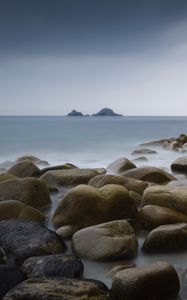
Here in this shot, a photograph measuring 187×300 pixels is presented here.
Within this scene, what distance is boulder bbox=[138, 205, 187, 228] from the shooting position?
431 centimetres

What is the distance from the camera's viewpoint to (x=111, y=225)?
13.0 feet

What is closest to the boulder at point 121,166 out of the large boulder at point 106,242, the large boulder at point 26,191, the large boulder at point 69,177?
the large boulder at point 69,177

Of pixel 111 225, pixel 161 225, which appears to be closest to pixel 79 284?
pixel 111 225

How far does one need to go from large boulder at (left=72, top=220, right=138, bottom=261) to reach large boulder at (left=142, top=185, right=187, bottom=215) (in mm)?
882

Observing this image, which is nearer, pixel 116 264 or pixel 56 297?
pixel 56 297

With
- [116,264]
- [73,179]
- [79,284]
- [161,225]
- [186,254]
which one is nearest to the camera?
[79,284]

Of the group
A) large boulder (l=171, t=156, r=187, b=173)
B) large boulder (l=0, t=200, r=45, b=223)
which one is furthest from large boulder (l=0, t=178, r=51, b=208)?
large boulder (l=171, t=156, r=187, b=173)

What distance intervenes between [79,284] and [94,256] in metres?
0.75

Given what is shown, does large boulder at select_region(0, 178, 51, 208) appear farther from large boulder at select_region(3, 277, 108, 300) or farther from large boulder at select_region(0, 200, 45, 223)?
large boulder at select_region(3, 277, 108, 300)

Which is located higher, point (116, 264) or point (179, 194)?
point (179, 194)

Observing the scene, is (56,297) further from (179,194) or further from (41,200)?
(41,200)

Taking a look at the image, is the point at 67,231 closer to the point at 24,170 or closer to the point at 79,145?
the point at 24,170

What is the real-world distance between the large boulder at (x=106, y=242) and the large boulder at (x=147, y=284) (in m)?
0.64

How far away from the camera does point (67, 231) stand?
4.36 meters
